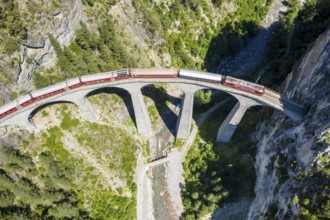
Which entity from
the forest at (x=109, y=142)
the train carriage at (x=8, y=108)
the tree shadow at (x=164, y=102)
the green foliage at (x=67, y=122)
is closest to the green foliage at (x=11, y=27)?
the forest at (x=109, y=142)

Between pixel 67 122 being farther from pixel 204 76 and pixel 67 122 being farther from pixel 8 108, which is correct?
pixel 204 76

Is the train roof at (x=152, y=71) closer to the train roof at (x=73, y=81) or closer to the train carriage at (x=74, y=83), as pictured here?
the train carriage at (x=74, y=83)

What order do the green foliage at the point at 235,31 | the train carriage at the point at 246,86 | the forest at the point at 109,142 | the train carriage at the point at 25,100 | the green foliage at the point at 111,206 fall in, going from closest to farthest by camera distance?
the train carriage at the point at 246,86 < the train carriage at the point at 25,100 < the forest at the point at 109,142 < the green foliage at the point at 111,206 < the green foliage at the point at 235,31

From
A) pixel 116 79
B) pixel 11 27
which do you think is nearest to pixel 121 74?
pixel 116 79

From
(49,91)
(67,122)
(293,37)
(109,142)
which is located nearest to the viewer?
(49,91)

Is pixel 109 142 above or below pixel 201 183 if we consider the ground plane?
above

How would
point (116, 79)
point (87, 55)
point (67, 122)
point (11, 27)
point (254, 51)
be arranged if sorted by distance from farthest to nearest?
point (254, 51), point (87, 55), point (67, 122), point (116, 79), point (11, 27)
